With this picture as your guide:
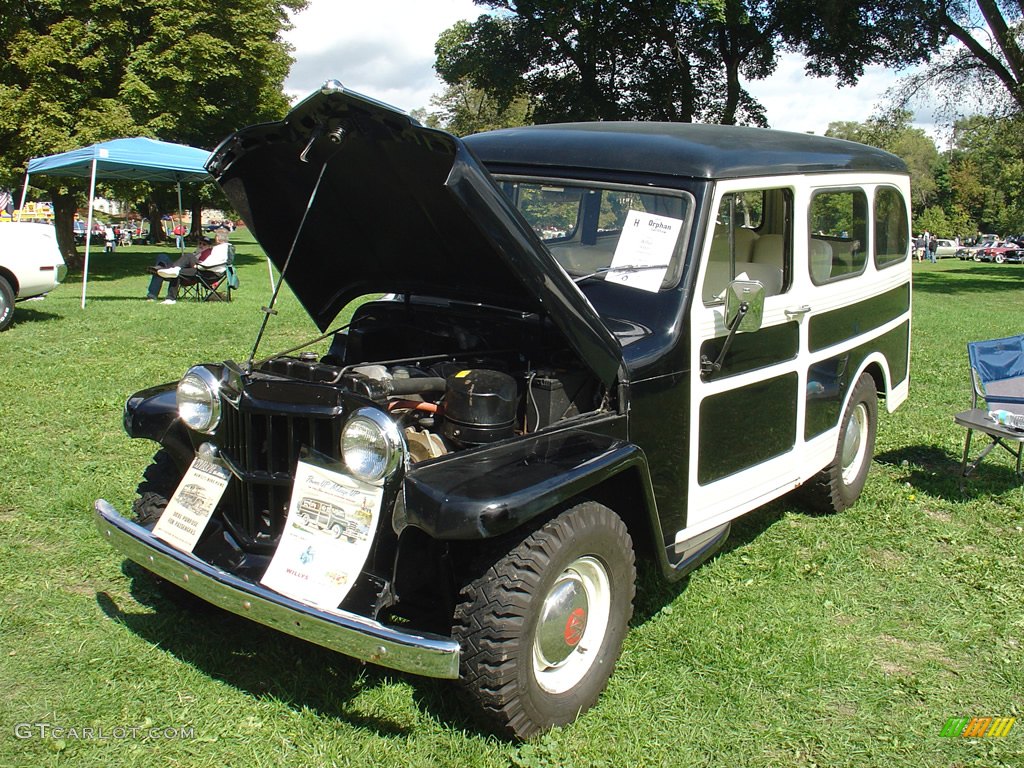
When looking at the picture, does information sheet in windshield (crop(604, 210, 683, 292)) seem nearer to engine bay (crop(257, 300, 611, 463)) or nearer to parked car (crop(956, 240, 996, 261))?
engine bay (crop(257, 300, 611, 463))

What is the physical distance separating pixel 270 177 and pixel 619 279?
1574 millimetres

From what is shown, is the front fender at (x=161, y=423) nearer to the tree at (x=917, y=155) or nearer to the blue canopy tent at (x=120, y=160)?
the blue canopy tent at (x=120, y=160)

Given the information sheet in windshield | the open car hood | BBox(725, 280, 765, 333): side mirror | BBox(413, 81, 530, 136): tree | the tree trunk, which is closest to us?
the open car hood

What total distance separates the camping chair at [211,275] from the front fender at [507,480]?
1401cm

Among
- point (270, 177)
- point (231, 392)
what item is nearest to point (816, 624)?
point (231, 392)

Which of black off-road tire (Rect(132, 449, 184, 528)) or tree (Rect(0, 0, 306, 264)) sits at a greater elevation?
tree (Rect(0, 0, 306, 264))

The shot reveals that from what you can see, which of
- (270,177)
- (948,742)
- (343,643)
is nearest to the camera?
(343,643)

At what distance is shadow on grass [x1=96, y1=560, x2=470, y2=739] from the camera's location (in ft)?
10.4

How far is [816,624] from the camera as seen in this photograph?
394cm

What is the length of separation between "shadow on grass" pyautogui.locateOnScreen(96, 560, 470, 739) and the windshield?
189 centimetres

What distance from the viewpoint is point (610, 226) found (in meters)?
3.92

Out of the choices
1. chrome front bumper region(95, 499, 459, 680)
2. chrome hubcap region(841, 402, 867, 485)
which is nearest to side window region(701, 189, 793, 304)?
chrome hubcap region(841, 402, 867, 485)

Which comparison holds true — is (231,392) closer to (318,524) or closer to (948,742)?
(318,524)

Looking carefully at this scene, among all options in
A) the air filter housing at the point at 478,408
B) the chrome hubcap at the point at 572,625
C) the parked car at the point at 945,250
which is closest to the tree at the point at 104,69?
the air filter housing at the point at 478,408
